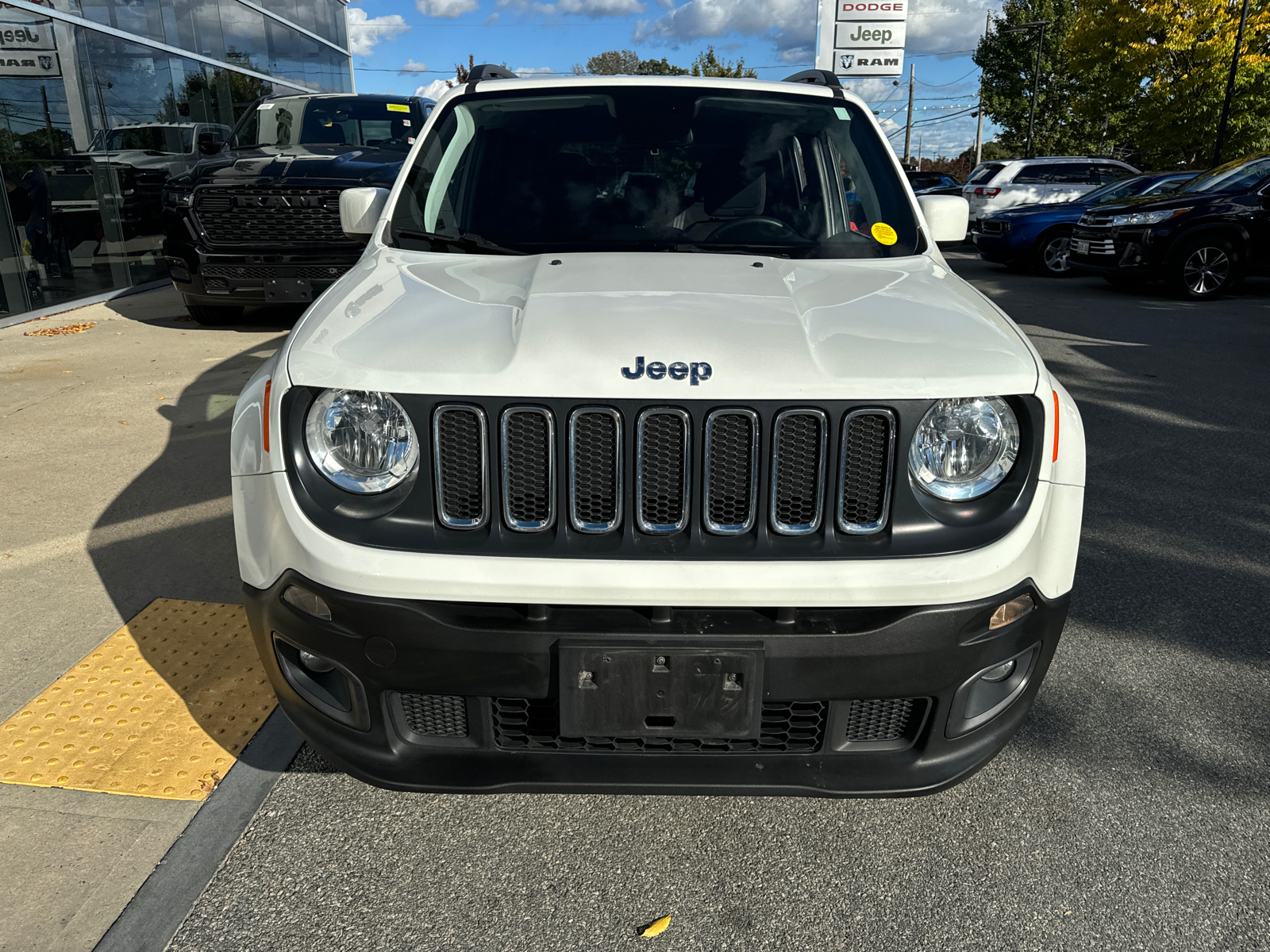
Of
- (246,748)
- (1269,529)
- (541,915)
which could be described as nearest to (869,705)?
(541,915)

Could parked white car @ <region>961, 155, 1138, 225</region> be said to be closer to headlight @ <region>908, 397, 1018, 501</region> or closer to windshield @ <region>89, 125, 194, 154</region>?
windshield @ <region>89, 125, 194, 154</region>

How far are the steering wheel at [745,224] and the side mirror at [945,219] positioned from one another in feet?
1.74

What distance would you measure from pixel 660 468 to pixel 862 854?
114 cm

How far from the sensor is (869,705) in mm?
2092

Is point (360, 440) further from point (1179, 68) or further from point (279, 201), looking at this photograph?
point (1179, 68)

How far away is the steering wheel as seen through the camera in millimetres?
3082

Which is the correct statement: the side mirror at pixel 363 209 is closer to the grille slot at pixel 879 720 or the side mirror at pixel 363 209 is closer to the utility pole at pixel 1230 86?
the grille slot at pixel 879 720

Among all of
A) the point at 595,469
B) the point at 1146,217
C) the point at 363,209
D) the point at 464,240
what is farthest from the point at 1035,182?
the point at 595,469

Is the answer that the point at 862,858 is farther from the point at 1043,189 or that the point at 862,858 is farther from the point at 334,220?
the point at 1043,189

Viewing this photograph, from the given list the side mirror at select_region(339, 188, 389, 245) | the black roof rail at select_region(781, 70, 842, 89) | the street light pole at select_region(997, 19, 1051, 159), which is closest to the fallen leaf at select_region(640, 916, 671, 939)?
the side mirror at select_region(339, 188, 389, 245)

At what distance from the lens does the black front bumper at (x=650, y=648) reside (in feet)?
6.40

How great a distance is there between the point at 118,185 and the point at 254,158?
16.5ft

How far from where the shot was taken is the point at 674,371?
77.8 inches

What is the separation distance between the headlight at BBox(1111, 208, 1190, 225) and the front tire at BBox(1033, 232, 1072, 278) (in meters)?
2.21
